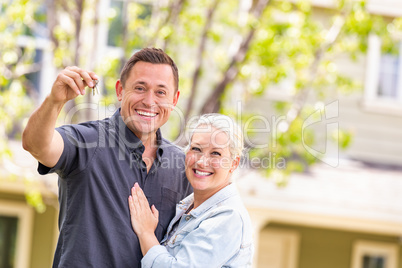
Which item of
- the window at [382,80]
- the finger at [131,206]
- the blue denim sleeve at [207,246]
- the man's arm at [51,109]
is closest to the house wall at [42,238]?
the window at [382,80]

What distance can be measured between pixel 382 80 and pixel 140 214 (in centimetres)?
730

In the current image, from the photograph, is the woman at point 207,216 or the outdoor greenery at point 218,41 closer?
the woman at point 207,216

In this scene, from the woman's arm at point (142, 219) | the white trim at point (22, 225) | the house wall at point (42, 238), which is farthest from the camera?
the house wall at point (42, 238)

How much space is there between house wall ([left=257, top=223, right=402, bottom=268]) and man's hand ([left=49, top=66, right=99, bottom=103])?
7.09m

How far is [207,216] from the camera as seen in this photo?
233 centimetres

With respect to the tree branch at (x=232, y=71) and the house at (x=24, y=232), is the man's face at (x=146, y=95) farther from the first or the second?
the house at (x=24, y=232)

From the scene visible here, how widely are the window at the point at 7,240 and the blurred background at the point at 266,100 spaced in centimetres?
1

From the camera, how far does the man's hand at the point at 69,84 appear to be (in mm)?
1916

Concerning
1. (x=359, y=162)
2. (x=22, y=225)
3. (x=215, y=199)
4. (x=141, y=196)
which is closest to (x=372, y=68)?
(x=359, y=162)

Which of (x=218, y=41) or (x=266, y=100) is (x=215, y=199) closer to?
(x=218, y=41)

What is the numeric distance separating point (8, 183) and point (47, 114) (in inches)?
211

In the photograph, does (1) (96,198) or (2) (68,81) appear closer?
→ (2) (68,81)

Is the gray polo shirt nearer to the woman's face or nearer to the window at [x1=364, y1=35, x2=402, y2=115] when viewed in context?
the woman's face

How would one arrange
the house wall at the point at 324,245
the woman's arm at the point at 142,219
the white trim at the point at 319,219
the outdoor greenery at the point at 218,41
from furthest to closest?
the house wall at the point at 324,245, the white trim at the point at 319,219, the outdoor greenery at the point at 218,41, the woman's arm at the point at 142,219
